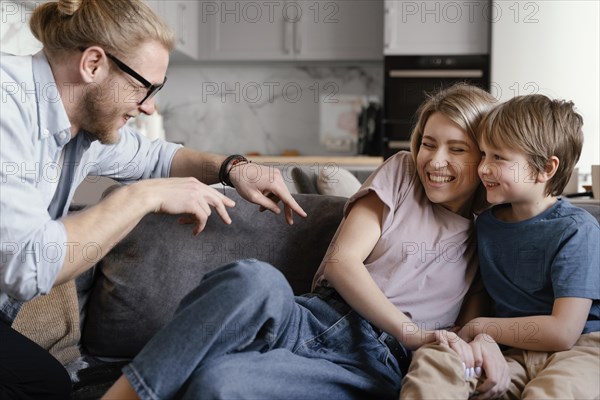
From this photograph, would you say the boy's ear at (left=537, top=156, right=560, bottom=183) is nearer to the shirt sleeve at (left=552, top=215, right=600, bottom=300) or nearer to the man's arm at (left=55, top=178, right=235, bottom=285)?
the shirt sleeve at (left=552, top=215, right=600, bottom=300)

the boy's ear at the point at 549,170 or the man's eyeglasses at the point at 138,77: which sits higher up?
the man's eyeglasses at the point at 138,77

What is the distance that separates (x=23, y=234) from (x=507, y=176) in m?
0.94

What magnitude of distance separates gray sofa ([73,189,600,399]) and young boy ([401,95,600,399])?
0.30 m

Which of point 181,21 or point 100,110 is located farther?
point 181,21

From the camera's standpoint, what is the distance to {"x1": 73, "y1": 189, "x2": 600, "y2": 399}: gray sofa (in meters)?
1.72

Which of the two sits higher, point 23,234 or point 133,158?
point 133,158

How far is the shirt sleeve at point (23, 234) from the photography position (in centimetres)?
119

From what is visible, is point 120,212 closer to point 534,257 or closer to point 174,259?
point 174,259

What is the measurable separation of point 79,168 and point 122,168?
160 millimetres

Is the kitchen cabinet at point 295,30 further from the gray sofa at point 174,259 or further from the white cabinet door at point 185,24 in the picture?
the gray sofa at point 174,259

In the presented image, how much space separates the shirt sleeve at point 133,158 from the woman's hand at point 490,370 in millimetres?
913

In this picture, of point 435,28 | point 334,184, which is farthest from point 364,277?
point 435,28

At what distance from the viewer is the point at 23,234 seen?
1.20 m

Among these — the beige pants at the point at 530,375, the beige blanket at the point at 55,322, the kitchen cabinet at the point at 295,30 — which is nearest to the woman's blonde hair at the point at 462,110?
the beige pants at the point at 530,375
